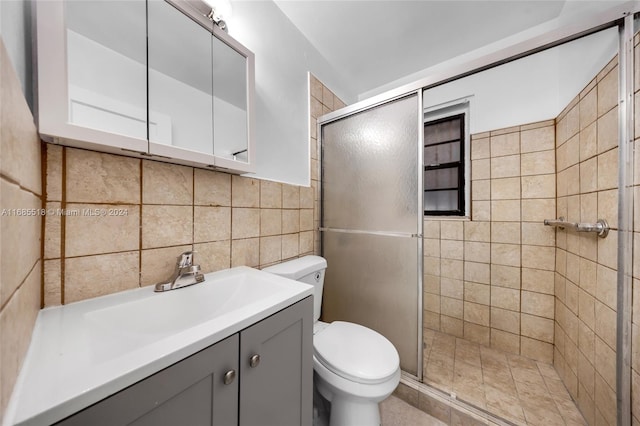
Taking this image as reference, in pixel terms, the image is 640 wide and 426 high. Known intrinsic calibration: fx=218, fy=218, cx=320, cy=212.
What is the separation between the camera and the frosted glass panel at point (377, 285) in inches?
50.1

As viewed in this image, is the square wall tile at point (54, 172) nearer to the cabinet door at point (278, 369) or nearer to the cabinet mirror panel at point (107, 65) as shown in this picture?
the cabinet mirror panel at point (107, 65)

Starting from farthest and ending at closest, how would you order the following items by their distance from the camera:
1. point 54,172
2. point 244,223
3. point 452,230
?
point 452,230
point 244,223
point 54,172

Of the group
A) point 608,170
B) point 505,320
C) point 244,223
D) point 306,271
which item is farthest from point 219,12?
point 505,320

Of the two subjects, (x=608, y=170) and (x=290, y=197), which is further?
(x=290, y=197)

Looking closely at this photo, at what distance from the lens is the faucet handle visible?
2.70 feet

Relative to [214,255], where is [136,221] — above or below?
above

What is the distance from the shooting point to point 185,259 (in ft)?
2.73

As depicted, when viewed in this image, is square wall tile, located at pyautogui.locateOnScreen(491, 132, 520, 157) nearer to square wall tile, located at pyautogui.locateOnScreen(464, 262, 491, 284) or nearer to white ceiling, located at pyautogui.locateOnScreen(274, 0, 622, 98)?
white ceiling, located at pyautogui.locateOnScreen(274, 0, 622, 98)

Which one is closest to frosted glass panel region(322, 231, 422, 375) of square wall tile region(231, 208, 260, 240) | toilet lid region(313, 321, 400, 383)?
toilet lid region(313, 321, 400, 383)

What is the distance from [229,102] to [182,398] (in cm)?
107

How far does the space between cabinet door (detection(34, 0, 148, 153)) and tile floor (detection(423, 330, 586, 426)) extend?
1887 millimetres

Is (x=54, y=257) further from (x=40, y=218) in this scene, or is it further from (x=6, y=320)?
(x=6, y=320)

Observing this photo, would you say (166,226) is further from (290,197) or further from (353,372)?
(353,372)

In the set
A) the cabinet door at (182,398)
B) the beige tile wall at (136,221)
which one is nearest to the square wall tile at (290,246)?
the beige tile wall at (136,221)
